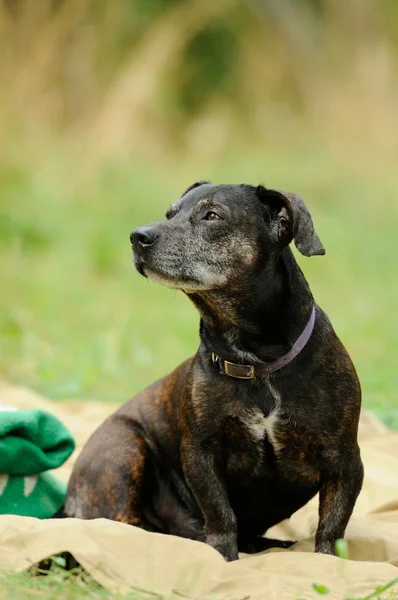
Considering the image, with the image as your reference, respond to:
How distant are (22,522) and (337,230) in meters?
7.51

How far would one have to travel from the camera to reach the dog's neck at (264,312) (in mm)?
3420

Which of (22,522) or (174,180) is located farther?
(174,180)

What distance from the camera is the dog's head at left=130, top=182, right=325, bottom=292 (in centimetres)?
346

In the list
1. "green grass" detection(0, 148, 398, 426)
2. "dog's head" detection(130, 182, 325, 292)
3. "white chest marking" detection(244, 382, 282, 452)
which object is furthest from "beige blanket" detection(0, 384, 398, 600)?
"green grass" detection(0, 148, 398, 426)

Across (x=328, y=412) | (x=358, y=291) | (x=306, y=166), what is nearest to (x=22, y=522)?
(x=328, y=412)

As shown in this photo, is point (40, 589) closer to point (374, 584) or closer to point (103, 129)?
point (374, 584)

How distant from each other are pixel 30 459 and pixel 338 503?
Answer: 1282 millimetres

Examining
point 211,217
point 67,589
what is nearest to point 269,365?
point 211,217

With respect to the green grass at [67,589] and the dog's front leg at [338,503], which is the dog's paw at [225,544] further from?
the green grass at [67,589]

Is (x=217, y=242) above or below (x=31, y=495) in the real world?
above

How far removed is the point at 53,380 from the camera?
21.9 feet

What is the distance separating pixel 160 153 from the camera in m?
11.2

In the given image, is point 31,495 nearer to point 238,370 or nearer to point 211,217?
point 238,370

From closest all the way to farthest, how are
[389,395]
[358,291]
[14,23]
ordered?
[389,395] < [358,291] < [14,23]
